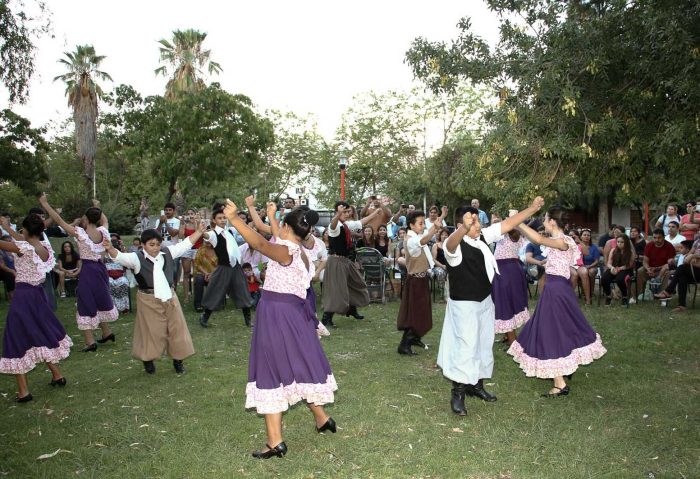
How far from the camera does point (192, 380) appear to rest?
7238 mm

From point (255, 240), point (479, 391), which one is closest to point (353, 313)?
point (479, 391)

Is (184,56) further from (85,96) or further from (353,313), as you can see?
(353,313)

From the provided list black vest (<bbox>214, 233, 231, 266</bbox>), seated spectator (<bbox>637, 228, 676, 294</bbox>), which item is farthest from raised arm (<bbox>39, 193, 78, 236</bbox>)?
seated spectator (<bbox>637, 228, 676, 294</bbox>)

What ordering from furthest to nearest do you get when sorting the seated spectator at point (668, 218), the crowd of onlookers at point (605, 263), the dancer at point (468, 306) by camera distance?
the seated spectator at point (668, 218)
the crowd of onlookers at point (605, 263)
the dancer at point (468, 306)

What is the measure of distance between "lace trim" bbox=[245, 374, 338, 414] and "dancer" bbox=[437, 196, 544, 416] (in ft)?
4.74

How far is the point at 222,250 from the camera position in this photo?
424 inches

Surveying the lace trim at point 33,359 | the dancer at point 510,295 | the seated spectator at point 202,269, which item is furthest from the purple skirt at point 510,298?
the seated spectator at point 202,269

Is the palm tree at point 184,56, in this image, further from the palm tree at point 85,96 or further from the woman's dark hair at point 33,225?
the woman's dark hair at point 33,225

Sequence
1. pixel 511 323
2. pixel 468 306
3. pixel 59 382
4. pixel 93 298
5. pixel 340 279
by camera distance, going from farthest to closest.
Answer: pixel 340 279
pixel 93 298
pixel 511 323
pixel 59 382
pixel 468 306

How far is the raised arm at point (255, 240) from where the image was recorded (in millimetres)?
4375

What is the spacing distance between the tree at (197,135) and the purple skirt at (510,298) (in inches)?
566

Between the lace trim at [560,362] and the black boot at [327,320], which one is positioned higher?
the black boot at [327,320]

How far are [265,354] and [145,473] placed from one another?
126cm

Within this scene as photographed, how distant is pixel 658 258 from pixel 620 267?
884 millimetres
